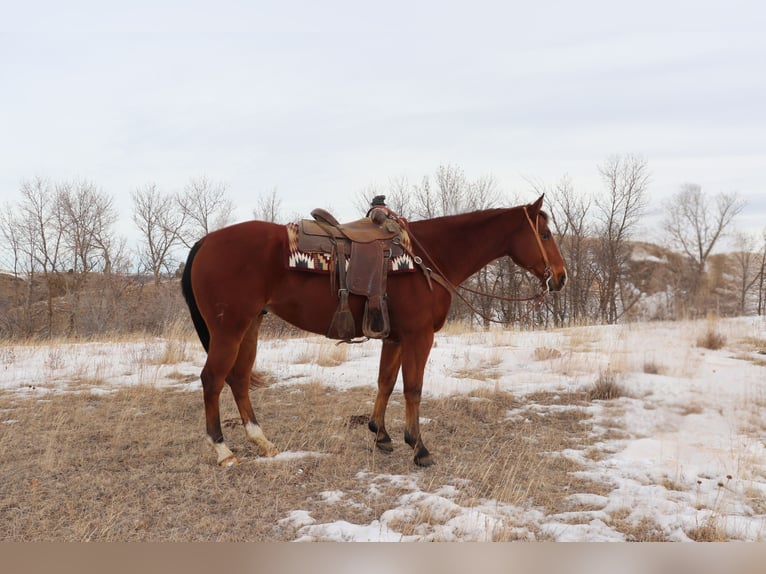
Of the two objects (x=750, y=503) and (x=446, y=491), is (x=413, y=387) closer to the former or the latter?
(x=446, y=491)

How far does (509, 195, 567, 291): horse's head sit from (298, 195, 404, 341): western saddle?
3.17 ft

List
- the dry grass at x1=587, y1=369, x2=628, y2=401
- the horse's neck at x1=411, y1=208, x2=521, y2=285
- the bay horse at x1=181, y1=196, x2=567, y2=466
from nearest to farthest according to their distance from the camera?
1. the bay horse at x1=181, y1=196, x2=567, y2=466
2. the horse's neck at x1=411, y1=208, x2=521, y2=285
3. the dry grass at x1=587, y1=369, x2=628, y2=401

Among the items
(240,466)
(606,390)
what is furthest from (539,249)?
(240,466)

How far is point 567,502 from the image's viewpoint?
9.84 feet

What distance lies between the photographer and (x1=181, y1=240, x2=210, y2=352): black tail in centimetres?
386

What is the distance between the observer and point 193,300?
13.1 ft

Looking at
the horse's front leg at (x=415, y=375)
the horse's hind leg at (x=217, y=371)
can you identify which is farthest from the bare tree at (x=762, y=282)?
the horse's hind leg at (x=217, y=371)

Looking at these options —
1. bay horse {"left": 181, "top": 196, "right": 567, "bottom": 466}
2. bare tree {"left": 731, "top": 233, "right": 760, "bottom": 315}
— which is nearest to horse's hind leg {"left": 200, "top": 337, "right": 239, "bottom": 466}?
bay horse {"left": 181, "top": 196, "right": 567, "bottom": 466}

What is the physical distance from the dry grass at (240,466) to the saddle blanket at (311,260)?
4.69 feet

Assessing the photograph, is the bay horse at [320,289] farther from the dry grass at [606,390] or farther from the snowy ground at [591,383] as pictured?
the dry grass at [606,390]

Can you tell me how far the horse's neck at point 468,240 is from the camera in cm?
393

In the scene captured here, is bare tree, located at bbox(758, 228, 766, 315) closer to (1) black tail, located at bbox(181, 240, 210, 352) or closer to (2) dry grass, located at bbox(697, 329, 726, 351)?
(2) dry grass, located at bbox(697, 329, 726, 351)

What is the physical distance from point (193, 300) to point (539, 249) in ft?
9.07

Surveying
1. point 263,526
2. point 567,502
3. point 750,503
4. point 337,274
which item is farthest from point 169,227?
point 750,503
